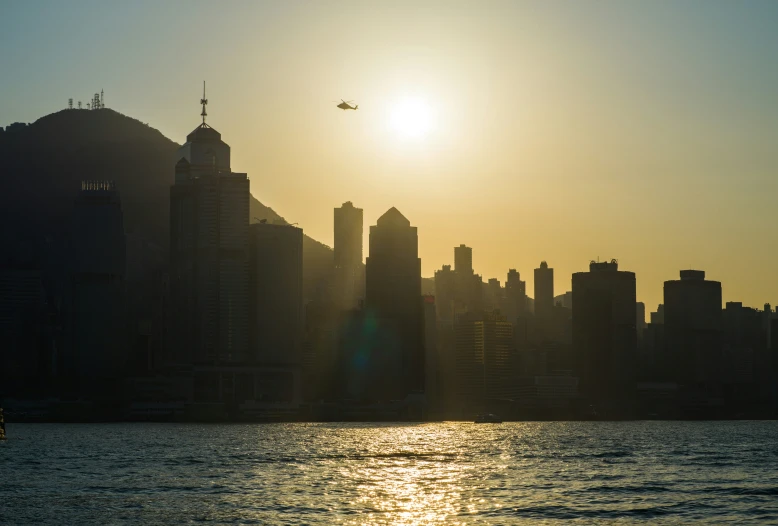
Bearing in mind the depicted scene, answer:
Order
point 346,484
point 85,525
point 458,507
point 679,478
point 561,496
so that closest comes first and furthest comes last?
point 85,525 < point 458,507 < point 561,496 < point 346,484 < point 679,478

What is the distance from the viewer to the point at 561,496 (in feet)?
495

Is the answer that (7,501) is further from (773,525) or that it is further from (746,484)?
(746,484)

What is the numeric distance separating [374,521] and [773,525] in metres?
42.7

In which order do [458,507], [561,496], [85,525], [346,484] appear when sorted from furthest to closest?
1. [346,484]
2. [561,496]
3. [458,507]
4. [85,525]

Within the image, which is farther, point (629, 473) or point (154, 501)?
point (629, 473)

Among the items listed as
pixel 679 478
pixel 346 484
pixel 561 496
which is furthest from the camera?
pixel 679 478

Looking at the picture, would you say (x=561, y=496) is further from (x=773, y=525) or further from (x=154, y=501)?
(x=154, y=501)

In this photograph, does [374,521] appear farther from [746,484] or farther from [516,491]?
[746,484]

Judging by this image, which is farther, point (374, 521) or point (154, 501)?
point (154, 501)

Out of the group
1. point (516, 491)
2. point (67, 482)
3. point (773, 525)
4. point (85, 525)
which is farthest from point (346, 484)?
point (773, 525)

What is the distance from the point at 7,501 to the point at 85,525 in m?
24.9

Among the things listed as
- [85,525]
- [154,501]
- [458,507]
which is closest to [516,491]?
[458,507]

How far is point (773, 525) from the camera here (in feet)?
412

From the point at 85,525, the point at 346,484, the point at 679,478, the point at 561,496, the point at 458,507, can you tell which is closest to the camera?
the point at 85,525
